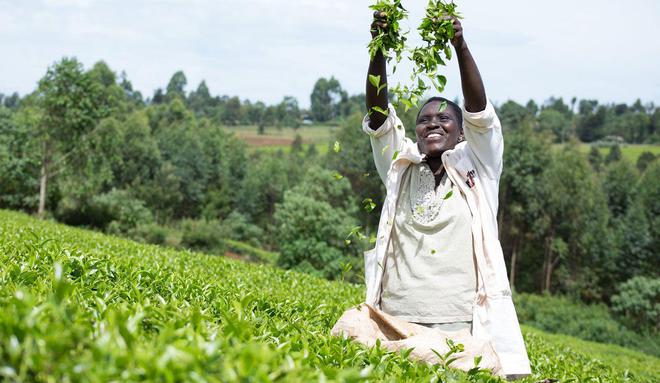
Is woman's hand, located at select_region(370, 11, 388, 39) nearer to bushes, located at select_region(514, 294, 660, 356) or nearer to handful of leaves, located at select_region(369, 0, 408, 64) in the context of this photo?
handful of leaves, located at select_region(369, 0, 408, 64)

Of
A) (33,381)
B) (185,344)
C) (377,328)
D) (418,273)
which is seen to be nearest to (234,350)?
(185,344)

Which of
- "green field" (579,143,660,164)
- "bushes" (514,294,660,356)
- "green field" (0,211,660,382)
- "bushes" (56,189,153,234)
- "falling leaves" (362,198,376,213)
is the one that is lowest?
"bushes" (514,294,660,356)

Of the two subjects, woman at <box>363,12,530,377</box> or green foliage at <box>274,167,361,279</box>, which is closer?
woman at <box>363,12,530,377</box>

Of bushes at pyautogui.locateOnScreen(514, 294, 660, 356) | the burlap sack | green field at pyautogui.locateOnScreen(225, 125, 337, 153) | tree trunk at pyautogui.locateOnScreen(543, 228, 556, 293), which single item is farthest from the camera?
green field at pyautogui.locateOnScreen(225, 125, 337, 153)

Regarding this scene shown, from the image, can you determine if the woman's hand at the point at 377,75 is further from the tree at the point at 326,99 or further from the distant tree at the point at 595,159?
the tree at the point at 326,99

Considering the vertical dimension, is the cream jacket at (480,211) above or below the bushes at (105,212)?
above

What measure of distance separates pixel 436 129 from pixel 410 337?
1.71 m

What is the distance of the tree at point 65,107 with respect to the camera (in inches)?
1341

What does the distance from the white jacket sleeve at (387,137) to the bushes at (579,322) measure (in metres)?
29.4

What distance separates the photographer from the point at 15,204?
38812mm

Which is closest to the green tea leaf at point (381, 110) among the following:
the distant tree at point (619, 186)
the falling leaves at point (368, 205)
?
the falling leaves at point (368, 205)

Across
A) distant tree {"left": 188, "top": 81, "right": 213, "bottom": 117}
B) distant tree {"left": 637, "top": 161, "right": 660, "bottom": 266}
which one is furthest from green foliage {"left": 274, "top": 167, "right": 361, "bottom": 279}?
distant tree {"left": 188, "top": 81, "right": 213, "bottom": 117}

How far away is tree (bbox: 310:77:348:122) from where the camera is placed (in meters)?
159

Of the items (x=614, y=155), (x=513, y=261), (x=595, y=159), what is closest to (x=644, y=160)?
(x=614, y=155)
